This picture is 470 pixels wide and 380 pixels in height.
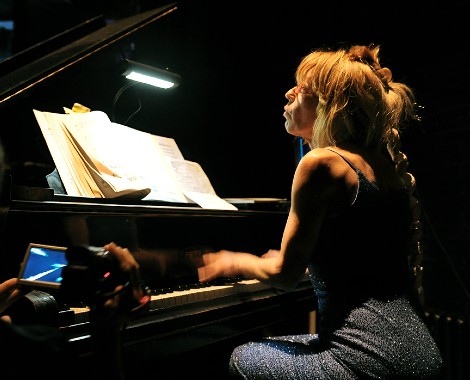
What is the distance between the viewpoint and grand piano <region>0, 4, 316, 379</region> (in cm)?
135

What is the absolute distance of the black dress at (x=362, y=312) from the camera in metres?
1.18

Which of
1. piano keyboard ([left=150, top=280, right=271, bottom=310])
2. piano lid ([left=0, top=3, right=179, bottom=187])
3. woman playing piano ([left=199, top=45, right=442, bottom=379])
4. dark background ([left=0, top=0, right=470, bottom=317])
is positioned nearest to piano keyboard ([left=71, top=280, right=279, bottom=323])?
piano keyboard ([left=150, top=280, right=271, bottom=310])

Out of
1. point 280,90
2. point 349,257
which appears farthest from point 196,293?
point 280,90

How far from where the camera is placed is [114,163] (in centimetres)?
183

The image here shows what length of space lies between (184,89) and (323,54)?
153 cm

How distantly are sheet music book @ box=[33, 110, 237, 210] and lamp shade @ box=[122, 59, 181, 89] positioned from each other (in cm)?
33

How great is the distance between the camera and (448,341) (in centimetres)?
306

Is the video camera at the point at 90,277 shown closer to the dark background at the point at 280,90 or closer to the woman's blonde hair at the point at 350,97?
the woman's blonde hair at the point at 350,97

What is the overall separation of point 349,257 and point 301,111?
588 mm

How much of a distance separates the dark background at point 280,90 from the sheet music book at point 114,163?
20.7 inches

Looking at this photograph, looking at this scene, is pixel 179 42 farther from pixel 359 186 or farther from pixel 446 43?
pixel 359 186

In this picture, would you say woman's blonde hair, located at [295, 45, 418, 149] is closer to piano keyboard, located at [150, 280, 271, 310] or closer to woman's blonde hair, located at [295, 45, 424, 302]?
woman's blonde hair, located at [295, 45, 424, 302]

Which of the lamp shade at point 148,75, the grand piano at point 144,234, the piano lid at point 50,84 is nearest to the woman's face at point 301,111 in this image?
the grand piano at point 144,234

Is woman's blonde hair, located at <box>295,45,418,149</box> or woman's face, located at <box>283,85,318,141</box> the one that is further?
woman's face, located at <box>283,85,318,141</box>
